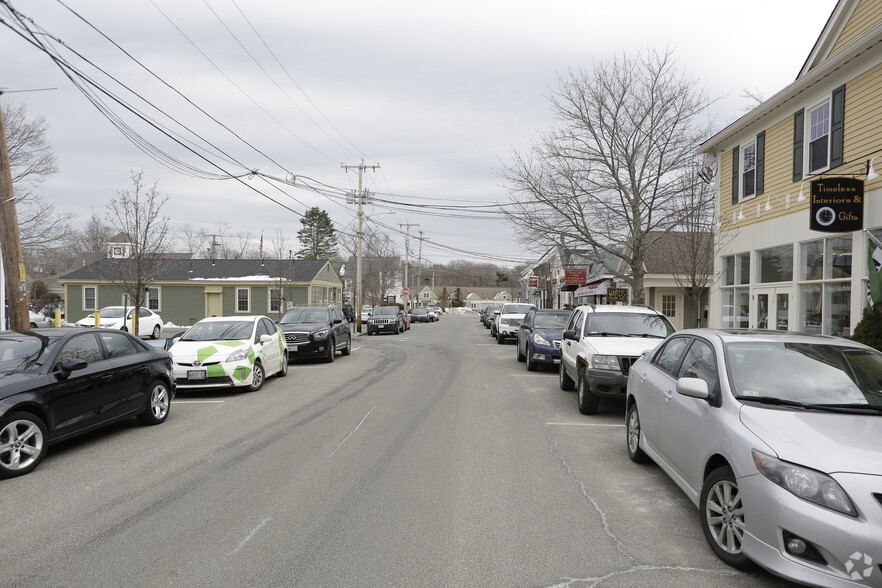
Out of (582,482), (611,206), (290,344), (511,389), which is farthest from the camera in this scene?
(611,206)

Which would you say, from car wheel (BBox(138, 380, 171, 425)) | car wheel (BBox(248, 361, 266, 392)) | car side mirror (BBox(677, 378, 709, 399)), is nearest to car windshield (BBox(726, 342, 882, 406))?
car side mirror (BBox(677, 378, 709, 399))

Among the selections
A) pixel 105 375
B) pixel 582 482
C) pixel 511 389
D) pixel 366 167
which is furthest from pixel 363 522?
pixel 366 167

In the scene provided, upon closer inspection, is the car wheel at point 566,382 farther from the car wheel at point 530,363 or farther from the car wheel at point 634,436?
the car wheel at point 634,436

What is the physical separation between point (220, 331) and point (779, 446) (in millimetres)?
11312

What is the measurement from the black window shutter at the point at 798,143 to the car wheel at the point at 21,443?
1445cm

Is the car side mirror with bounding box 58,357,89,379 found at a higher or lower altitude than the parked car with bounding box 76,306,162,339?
higher

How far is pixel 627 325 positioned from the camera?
11203 mm

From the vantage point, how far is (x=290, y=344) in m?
17.3

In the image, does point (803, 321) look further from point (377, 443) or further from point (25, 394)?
point (25, 394)

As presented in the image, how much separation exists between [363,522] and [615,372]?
217 inches

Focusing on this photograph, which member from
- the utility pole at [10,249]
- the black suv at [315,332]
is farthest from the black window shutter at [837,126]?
the utility pole at [10,249]

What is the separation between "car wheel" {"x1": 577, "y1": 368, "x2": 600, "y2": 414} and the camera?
9703 mm

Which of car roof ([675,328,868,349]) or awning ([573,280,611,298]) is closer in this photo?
car roof ([675,328,868,349])

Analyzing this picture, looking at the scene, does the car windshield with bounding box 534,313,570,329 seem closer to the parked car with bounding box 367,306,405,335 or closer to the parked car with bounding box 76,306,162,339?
the parked car with bounding box 367,306,405,335
